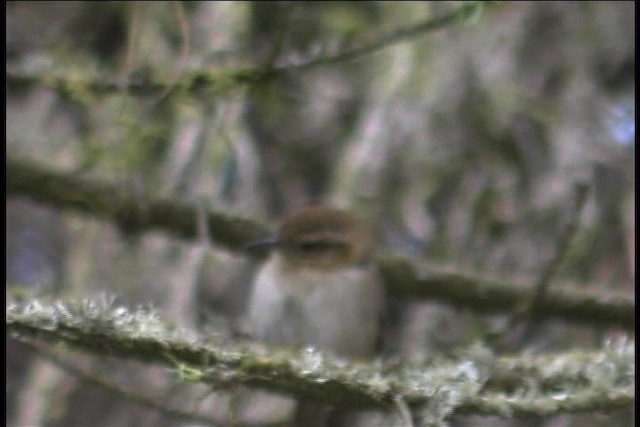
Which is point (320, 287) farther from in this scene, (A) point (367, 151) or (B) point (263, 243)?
(A) point (367, 151)

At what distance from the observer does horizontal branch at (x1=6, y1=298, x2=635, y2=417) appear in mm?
1899

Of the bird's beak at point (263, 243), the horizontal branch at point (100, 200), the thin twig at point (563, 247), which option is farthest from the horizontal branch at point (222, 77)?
the bird's beak at point (263, 243)

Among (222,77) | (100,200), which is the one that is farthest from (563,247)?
(100,200)

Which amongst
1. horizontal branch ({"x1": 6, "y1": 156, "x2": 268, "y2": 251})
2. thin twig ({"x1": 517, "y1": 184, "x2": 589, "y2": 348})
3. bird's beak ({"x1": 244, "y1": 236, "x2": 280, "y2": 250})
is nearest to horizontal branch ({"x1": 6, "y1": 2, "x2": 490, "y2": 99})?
horizontal branch ({"x1": 6, "y1": 156, "x2": 268, "y2": 251})

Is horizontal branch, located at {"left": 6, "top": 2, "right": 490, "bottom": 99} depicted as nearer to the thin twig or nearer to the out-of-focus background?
the out-of-focus background

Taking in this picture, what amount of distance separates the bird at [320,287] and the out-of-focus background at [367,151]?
8.4 inches

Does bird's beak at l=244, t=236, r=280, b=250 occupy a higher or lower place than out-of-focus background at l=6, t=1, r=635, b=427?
lower

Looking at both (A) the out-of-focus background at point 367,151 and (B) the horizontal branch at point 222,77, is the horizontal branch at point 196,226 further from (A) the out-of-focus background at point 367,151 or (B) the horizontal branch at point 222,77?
(B) the horizontal branch at point 222,77

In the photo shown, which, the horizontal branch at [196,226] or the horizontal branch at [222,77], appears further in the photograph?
the horizontal branch at [196,226]

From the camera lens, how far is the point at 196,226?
3.69m

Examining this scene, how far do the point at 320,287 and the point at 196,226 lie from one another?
48cm

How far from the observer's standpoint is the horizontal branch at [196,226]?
3508mm

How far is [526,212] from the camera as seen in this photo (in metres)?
4.36

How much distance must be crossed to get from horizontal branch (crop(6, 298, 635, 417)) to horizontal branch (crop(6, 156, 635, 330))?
4.13 feet
